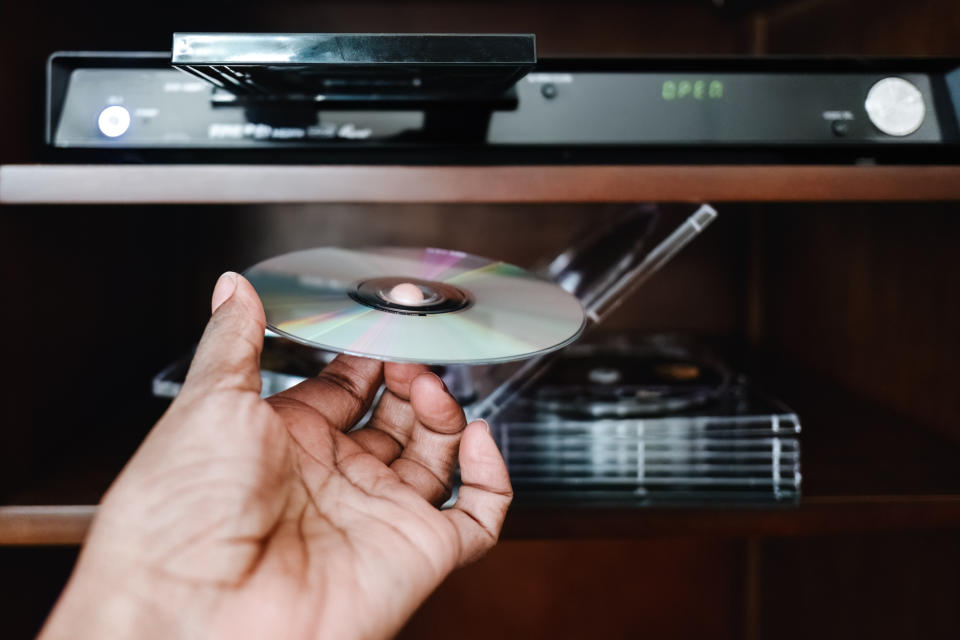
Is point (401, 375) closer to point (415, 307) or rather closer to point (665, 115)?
point (415, 307)

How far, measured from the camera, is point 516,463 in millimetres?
545

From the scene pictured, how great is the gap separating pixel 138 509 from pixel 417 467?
187mm

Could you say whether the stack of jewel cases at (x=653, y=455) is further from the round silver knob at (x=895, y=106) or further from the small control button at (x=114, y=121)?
the small control button at (x=114, y=121)

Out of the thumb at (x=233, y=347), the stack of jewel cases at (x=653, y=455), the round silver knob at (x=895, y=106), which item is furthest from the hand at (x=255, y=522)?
the round silver knob at (x=895, y=106)

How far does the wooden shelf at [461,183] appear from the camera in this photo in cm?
44

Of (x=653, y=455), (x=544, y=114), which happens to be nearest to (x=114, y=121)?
(x=544, y=114)

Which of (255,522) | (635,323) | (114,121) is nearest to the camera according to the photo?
(255,522)

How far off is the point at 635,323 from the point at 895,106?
45cm

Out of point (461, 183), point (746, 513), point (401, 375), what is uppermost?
point (461, 183)

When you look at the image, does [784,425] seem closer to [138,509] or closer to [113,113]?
[138,509]

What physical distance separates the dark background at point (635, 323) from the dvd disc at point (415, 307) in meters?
0.17

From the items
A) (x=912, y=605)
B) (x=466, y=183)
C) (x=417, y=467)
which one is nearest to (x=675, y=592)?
(x=912, y=605)

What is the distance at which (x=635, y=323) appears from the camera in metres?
0.89

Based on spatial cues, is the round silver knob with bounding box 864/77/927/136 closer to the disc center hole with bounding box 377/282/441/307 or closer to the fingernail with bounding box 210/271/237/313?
the disc center hole with bounding box 377/282/441/307
